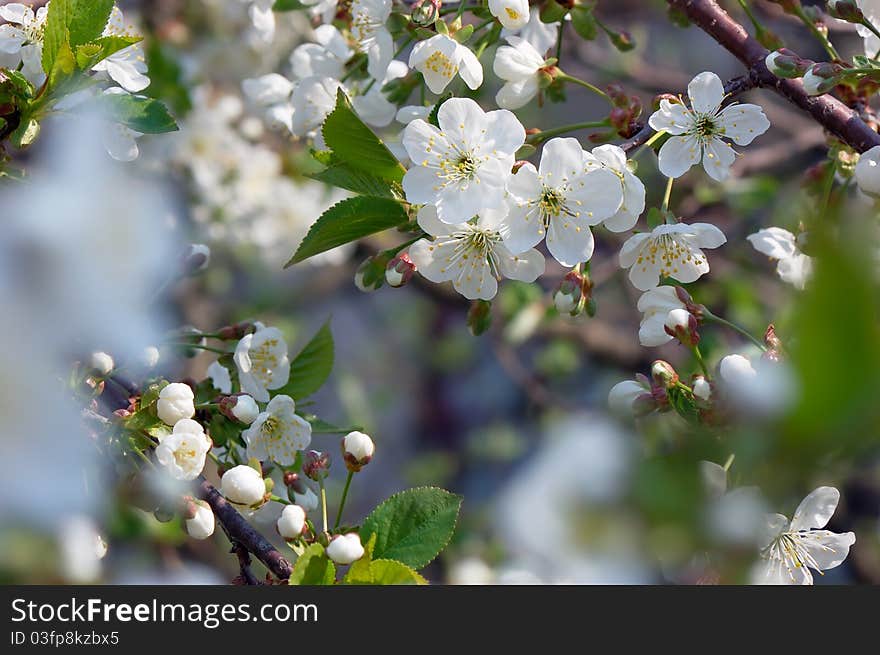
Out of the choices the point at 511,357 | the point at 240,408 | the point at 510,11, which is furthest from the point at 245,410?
the point at 511,357

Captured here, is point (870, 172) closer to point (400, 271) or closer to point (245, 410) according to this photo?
point (400, 271)

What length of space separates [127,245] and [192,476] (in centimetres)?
43

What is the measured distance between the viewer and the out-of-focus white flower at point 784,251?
1.14 meters

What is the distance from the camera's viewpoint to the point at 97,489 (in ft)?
2.99

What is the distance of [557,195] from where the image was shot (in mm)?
932

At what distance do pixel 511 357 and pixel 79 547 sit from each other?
175cm

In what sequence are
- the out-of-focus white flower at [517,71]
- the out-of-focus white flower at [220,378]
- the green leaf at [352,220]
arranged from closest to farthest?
the green leaf at [352,220], the out-of-focus white flower at [517,71], the out-of-focus white flower at [220,378]

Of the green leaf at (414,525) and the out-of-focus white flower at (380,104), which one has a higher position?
the out-of-focus white flower at (380,104)

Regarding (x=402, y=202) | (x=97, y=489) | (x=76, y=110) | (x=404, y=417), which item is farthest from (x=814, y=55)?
(x=404, y=417)

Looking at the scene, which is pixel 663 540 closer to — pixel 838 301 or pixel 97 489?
pixel 838 301

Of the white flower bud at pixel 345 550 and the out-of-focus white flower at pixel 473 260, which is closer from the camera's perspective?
the white flower bud at pixel 345 550

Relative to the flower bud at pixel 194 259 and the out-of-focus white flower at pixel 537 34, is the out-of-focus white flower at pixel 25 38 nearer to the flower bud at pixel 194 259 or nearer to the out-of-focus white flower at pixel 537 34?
the flower bud at pixel 194 259

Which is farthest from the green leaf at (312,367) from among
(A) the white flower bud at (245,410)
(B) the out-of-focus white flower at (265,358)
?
(A) the white flower bud at (245,410)

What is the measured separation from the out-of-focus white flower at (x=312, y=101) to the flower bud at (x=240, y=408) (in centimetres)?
43
